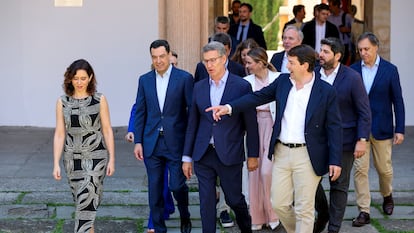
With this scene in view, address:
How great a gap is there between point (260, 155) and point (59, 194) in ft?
7.97

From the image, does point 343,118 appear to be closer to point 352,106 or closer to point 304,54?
point 352,106

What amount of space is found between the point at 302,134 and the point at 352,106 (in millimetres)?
912

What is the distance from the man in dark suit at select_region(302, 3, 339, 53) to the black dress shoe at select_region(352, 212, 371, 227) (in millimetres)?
5390

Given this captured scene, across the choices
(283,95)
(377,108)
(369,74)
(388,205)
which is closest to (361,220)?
(388,205)

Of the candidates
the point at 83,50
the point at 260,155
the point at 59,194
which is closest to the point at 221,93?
the point at 260,155

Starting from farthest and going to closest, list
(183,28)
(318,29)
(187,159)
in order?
(318,29) → (183,28) → (187,159)

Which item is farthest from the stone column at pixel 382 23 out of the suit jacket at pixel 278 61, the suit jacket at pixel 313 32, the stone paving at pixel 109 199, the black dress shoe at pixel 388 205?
the black dress shoe at pixel 388 205

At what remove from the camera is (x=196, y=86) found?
24.8 ft

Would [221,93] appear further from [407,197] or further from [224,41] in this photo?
[407,197]

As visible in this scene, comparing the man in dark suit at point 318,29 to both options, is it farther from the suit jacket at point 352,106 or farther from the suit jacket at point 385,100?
the suit jacket at point 352,106

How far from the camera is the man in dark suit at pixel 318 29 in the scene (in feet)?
44.2

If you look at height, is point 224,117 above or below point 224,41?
below

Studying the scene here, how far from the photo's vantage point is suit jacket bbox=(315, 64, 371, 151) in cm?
781

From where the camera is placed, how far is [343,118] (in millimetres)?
7926
